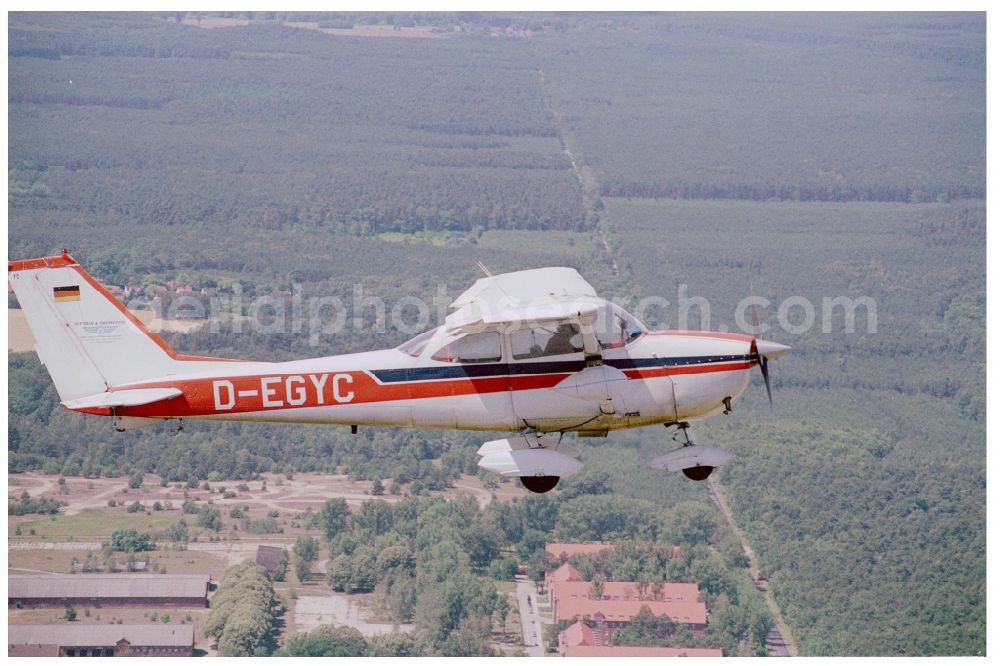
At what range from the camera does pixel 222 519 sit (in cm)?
8656

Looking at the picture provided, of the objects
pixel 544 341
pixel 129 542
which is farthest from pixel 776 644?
pixel 544 341

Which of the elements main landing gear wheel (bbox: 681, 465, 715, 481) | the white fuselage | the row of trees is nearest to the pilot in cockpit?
the white fuselage

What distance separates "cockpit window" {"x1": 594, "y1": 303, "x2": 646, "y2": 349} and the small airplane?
14mm

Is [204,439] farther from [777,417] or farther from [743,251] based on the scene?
[743,251]

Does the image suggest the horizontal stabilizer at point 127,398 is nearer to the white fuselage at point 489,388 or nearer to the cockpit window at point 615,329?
the white fuselage at point 489,388

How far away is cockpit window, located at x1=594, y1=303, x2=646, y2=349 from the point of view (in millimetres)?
23875

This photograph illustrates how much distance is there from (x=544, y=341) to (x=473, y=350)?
1.03m

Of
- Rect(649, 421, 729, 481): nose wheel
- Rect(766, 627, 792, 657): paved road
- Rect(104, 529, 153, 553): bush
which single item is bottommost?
Rect(766, 627, 792, 657): paved road

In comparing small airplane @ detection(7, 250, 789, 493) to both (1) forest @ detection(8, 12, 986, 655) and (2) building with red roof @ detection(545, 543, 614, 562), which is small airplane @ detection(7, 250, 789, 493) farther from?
(2) building with red roof @ detection(545, 543, 614, 562)

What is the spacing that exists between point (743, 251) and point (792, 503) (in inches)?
2785

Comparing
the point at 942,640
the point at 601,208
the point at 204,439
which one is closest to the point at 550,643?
the point at 942,640

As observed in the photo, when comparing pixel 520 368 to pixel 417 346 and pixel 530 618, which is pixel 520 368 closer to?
pixel 417 346

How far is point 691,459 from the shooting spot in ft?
79.9

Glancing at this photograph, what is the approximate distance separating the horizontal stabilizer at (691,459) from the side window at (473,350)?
2.84 metres
